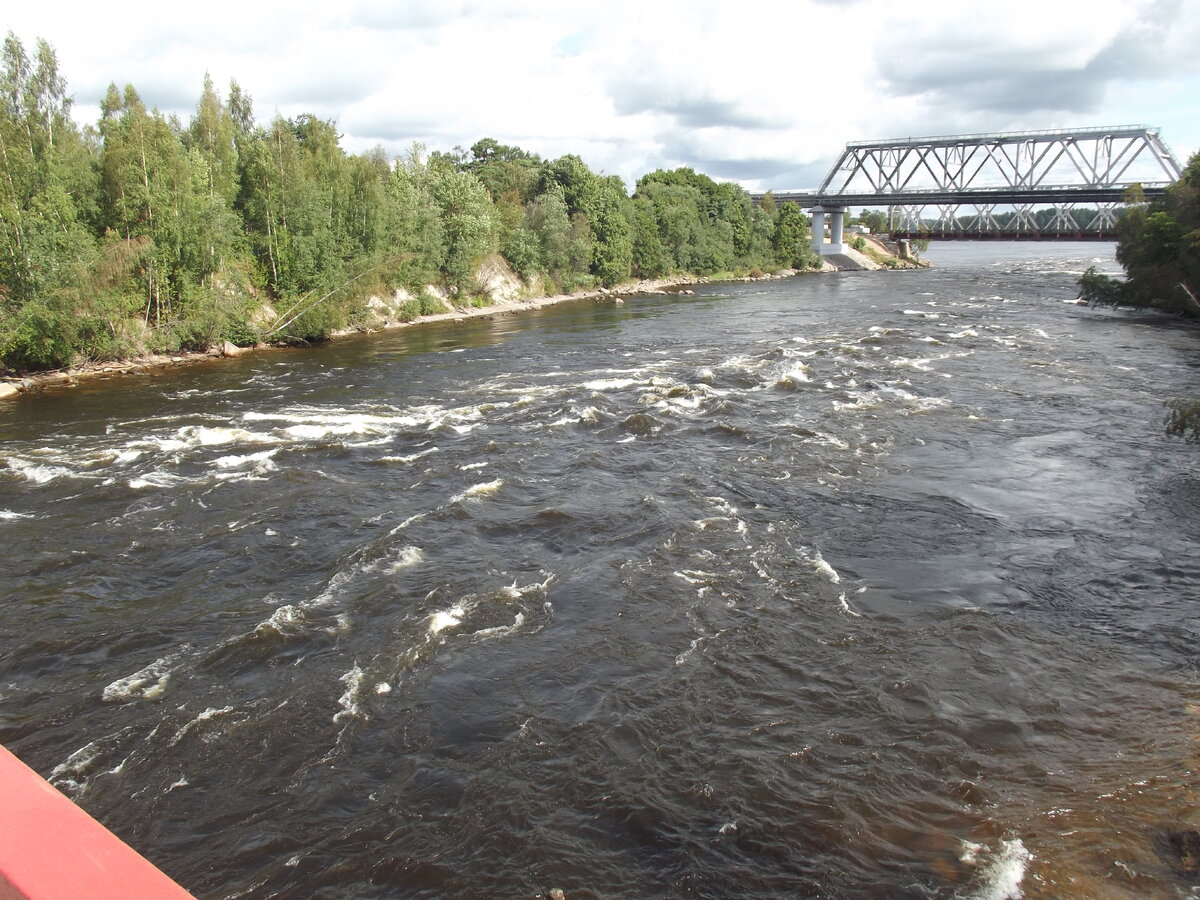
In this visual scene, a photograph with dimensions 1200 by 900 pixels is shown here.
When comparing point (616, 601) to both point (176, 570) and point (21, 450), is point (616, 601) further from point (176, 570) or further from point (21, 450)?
point (21, 450)

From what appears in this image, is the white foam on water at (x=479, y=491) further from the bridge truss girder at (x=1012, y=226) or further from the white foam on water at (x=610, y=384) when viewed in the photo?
the bridge truss girder at (x=1012, y=226)

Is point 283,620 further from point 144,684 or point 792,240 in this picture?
point 792,240

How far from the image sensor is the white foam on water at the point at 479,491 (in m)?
18.6

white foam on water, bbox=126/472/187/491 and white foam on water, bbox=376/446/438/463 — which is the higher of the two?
white foam on water, bbox=126/472/187/491

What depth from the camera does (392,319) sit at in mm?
55844

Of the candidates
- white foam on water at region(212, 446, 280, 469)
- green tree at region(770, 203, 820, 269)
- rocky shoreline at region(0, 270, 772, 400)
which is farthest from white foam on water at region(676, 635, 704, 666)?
green tree at region(770, 203, 820, 269)

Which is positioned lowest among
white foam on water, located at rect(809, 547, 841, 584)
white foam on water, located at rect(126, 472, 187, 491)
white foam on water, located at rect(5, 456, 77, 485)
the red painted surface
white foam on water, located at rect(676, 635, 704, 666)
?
white foam on water, located at rect(676, 635, 704, 666)

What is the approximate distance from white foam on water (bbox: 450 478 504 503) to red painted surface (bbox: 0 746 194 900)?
14.6 metres

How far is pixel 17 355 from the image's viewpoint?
33781mm

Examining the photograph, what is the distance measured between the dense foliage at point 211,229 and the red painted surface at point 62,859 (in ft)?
117

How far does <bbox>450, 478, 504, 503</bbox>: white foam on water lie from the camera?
61.1 feet

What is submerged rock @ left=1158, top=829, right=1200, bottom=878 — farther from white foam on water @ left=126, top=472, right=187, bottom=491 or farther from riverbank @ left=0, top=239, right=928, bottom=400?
riverbank @ left=0, top=239, right=928, bottom=400

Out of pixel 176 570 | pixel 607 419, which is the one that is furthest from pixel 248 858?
pixel 607 419

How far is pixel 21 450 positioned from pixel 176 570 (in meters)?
12.5
